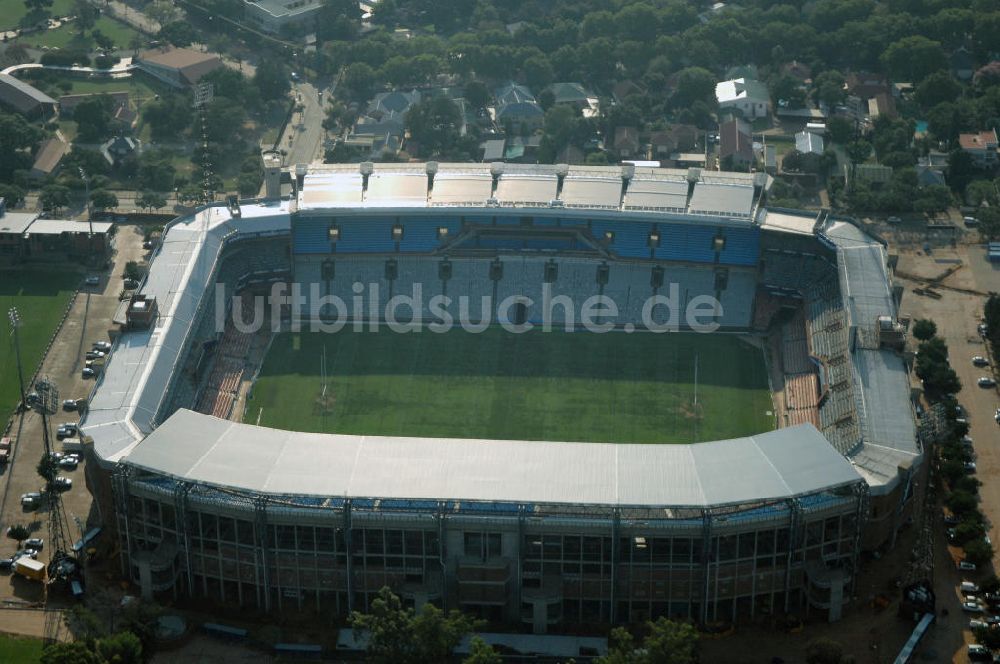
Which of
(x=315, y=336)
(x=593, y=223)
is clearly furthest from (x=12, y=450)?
(x=593, y=223)

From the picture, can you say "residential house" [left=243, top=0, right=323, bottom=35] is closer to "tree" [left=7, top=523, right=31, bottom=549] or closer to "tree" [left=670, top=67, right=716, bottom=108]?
"tree" [left=670, top=67, right=716, bottom=108]

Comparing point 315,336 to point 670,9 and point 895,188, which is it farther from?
point 670,9

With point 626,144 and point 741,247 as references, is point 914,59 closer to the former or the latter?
point 626,144

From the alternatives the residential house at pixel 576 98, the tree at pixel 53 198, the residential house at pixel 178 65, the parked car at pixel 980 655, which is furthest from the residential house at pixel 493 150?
the parked car at pixel 980 655

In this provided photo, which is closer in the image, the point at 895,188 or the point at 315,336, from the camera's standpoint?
the point at 315,336

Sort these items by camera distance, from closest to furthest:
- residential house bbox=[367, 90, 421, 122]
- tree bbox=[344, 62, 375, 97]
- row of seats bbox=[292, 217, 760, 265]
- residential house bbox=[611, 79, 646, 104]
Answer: row of seats bbox=[292, 217, 760, 265] < residential house bbox=[367, 90, 421, 122] < residential house bbox=[611, 79, 646, 104] < tree bbox=[344, 62, 375, 97]

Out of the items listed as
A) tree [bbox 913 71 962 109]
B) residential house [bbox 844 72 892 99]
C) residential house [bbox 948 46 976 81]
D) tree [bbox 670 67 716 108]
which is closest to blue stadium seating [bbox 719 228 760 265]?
tree [bbox 670 67 716 108]
